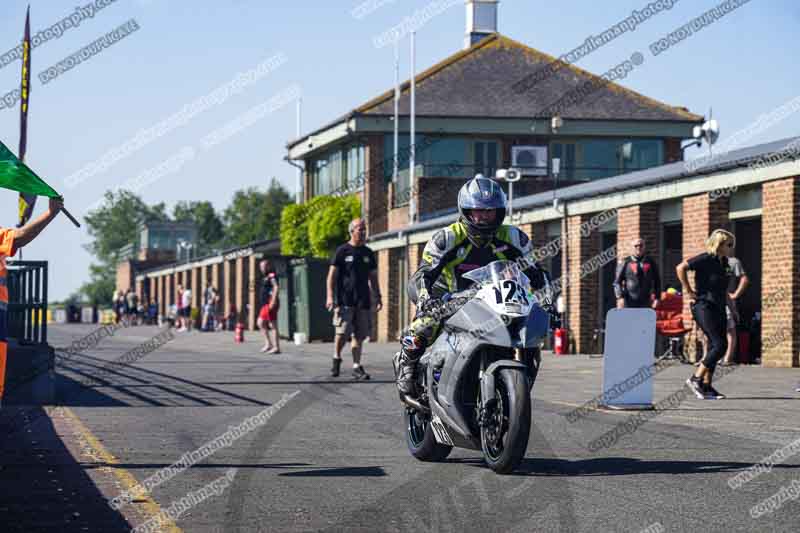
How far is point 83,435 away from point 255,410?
8.70ft

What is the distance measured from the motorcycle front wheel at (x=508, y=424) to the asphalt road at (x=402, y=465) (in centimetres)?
13

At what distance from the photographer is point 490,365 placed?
26.4ft

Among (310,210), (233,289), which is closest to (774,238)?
(310,210)

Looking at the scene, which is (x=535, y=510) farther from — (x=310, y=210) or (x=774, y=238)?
(x=310, y=210)

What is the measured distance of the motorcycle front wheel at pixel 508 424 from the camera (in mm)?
7602

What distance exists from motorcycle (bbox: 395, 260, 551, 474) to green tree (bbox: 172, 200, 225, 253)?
519 feet

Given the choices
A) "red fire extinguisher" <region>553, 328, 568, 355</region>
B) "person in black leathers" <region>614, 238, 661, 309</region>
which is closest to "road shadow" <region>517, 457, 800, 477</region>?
"person in black leathers" <region>614, 238, 661, 309</region>

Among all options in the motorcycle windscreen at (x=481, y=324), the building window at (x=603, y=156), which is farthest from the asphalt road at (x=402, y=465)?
the building window at (x=603, y=156)

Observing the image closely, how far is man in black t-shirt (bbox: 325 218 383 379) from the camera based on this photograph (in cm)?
1734

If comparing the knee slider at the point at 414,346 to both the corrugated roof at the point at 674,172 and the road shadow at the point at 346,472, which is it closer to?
the road shadow at the point at 346,472

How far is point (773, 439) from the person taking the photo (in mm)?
10195

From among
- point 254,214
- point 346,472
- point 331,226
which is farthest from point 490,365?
point 254,214

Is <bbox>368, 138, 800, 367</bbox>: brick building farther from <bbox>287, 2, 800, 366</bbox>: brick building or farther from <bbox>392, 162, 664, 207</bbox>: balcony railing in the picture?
<bbox>392, 162, 664, 207</bbox>: balcony railing

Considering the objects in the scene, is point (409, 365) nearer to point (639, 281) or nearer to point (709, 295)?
point (709, 295)
